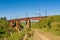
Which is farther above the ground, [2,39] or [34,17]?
[34,17]

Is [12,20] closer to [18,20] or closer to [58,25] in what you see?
[18,20]

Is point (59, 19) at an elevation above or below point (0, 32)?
above

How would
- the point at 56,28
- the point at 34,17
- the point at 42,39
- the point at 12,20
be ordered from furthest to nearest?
the point at 12,20 < the point at 34,17 < the point at 56,28 < the point at 42,39

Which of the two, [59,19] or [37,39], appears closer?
[37,39]

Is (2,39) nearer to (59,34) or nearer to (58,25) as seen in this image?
(58,25)

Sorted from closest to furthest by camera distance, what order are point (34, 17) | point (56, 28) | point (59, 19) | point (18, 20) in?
point (56, 28), point (59, 19), point (34, 17), point (18, 20)

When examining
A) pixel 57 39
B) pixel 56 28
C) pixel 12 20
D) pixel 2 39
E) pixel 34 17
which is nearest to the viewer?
pixel 57 39

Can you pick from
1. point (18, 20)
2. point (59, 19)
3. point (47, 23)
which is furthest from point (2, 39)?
point (18, 20)

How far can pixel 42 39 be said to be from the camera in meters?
20.7

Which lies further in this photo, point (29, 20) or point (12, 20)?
point (12, 20)

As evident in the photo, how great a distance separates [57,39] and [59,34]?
258 centimetres

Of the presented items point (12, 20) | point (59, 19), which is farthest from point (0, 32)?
point (12, 20)

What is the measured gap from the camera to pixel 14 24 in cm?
7625

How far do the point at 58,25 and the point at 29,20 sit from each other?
103ft
